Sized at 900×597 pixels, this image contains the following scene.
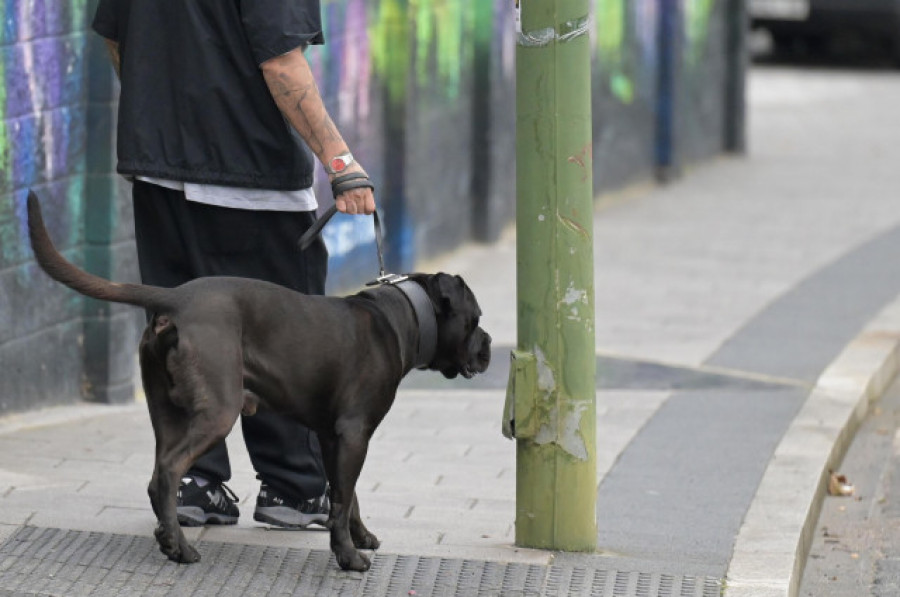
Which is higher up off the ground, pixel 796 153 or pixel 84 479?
pixel 84 479

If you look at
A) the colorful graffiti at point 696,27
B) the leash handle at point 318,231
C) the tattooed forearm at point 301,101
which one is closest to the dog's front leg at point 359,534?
the leash handle at point 318,231

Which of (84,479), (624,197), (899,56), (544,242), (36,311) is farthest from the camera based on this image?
(899,56)

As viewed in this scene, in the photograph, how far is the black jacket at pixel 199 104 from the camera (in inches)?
173

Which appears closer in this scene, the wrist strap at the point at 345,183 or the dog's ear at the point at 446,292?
the wrist strap at the point at 345,183

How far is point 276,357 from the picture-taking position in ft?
13.9

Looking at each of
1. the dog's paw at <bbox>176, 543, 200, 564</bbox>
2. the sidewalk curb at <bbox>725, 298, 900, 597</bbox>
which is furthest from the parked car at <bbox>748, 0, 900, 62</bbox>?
the dog's paw at <bbox>176, 543, 200, 564</bbox>

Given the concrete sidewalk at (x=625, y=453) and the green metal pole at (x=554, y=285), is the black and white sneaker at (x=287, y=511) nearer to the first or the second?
the concrete sidewalk at (x=625, y=453)

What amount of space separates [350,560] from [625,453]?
195cm

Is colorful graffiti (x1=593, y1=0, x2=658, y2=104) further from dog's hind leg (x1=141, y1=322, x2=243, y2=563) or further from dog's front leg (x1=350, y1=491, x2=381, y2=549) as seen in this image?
dog's hind leg (x1=141, y1=322, x2=243, y2=563)

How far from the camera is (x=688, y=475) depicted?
5824 millimetres

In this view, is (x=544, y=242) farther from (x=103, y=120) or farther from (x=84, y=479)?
(x=103, y=120)

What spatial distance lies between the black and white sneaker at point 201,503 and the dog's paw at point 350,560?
476 mm

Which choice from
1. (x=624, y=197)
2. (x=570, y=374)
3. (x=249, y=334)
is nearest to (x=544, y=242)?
(x=570, y=374)

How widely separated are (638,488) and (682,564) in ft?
3.06
